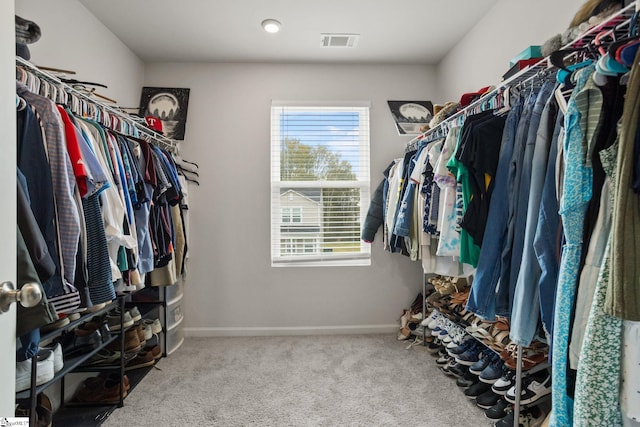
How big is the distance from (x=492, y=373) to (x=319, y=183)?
6.29 ft

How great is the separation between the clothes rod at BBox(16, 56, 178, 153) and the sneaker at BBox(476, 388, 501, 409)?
257 cm

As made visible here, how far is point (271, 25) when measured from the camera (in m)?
2.33

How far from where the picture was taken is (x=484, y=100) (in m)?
1.63

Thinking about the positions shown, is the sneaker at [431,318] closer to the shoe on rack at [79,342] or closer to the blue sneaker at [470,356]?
the blue sneaker at [470,356]

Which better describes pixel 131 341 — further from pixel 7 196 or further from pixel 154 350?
pixel 7 196

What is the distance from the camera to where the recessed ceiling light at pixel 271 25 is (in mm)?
2295

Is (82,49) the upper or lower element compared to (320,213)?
upper

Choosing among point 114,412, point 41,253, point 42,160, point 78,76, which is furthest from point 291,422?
point 78,76

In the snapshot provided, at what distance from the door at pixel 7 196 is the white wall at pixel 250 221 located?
2.22m

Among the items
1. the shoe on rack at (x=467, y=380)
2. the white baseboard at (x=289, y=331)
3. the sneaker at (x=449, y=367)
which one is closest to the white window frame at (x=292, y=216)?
the white baseboard at (x=289, y=331)

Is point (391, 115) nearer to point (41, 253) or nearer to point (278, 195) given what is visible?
point (278, 195)

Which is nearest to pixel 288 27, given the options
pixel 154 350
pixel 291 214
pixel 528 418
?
pixel 291 214

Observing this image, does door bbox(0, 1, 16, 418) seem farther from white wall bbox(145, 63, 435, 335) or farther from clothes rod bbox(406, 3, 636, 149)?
white wall bbox(145, 63, 435, 335)

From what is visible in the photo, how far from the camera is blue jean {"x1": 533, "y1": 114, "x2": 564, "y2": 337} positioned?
1.01 m
